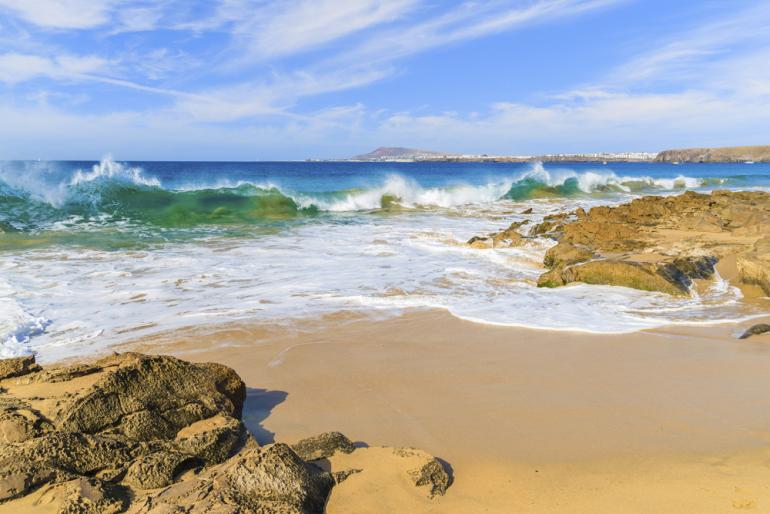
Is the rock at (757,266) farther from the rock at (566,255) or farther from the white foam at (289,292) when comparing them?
the rock at (566,255)

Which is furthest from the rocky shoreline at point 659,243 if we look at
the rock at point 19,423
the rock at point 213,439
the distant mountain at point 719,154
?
the distant mountain at point 719,154

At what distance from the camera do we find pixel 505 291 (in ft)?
24.5

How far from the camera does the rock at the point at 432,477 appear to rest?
269 cm

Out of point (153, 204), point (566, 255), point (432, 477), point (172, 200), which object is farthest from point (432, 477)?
point (172, 200)

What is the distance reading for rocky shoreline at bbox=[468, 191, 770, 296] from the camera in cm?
729

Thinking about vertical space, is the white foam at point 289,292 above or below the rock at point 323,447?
below

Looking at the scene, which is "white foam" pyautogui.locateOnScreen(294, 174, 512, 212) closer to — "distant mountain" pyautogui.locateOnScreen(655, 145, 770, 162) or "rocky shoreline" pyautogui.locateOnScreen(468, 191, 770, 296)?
"rocky shoreline" pyautogui.locateOnScreen(468, 191, 770, 296)

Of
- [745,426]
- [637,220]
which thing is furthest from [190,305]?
[637,220]

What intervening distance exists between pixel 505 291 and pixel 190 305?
401 cm

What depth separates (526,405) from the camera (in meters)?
3.81

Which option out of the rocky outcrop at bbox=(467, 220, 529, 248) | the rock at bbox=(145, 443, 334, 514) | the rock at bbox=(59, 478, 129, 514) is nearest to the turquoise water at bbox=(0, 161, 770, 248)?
the rocky outcrop at bbox=(467, 220, 529, 248)

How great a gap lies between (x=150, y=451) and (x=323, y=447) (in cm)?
86

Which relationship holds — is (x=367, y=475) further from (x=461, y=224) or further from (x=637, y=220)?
(x=461, y=224)

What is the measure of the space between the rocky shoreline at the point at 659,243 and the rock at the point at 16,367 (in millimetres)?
6108
